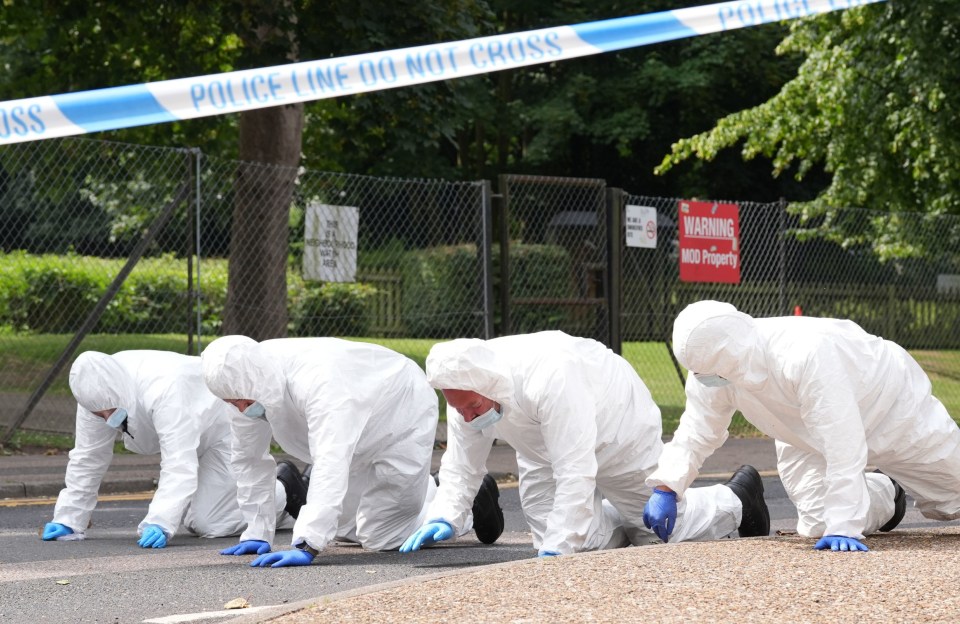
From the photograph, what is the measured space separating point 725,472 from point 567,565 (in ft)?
19.7

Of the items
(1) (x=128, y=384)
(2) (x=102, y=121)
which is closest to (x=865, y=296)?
(1) (x=128, y=384)

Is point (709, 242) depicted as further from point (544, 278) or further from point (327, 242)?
point (327, 242)

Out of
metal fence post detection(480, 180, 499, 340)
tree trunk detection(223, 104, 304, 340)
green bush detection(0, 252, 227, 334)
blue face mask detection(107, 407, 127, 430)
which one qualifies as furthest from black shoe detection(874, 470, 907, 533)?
green bush detection(0, 252, 227, 334)

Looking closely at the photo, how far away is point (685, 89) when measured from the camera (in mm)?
32500

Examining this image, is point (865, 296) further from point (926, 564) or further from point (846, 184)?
point (926, 564)

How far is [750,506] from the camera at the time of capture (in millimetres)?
7562

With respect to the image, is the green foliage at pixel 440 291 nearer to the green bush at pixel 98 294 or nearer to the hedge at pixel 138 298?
the hedge at pixel 138 298

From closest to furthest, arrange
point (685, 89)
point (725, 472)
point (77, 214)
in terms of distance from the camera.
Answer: point (725, 472) → point (77, 214) → point (685, 89)

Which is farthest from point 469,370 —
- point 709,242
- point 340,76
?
point 709,242

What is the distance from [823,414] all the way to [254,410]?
8.57 feet

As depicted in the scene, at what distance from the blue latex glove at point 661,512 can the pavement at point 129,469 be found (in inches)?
176

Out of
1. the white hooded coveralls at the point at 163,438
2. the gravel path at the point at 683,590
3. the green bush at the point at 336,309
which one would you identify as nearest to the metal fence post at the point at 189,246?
the green bush at the point at 336,309

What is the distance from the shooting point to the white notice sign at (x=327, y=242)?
499 inches

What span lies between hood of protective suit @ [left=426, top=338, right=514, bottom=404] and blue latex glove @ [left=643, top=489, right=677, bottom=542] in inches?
33.8
